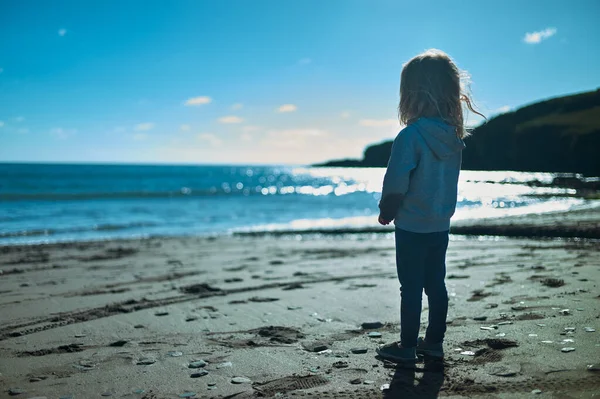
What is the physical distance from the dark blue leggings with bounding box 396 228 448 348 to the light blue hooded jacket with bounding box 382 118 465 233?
0.08m

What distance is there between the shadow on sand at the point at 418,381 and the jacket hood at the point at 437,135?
4.48 ft

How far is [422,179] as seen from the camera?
3072 millimetres

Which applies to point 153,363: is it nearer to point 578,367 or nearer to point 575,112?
point 578,367

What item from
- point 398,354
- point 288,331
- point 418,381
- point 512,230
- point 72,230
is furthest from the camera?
point 72,230

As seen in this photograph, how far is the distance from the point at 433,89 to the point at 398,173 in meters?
0.63

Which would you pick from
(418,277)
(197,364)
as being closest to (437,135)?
(418,277)

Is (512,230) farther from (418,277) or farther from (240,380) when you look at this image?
(240,380)

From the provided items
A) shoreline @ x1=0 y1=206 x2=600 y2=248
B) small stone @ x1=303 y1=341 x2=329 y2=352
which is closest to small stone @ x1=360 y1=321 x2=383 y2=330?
small stone @ x1=303 y1=341 x2=329 y2=352

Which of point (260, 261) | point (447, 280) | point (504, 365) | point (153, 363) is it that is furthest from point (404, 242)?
point (260, 261)

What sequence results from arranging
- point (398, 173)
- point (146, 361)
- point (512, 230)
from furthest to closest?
point (512, 230), point (146, 361), point (398, 173)

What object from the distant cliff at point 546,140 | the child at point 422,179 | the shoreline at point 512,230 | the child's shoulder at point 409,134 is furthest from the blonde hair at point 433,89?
the distant cliff at point 546,140

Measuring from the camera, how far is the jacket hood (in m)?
3.06

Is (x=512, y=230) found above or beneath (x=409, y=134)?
beneath

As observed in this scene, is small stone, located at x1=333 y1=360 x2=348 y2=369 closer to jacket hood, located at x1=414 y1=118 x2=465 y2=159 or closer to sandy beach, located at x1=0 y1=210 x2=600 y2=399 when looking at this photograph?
sandy beach, located at x1=0 y1=210 x2=600 y2=399
